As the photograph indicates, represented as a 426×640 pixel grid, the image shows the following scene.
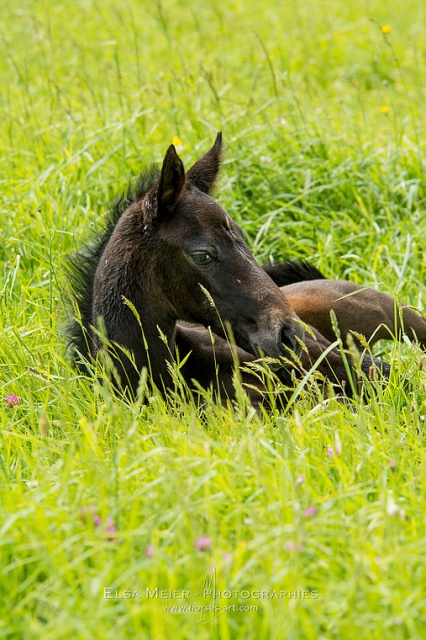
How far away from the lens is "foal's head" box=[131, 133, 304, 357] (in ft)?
12.3

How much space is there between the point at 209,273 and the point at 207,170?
711 millimetres

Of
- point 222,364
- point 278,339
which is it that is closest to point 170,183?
point 278,339

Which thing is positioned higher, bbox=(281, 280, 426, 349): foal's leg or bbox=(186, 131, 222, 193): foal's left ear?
bbox=(186, 131, 222, 193): foal's left ear

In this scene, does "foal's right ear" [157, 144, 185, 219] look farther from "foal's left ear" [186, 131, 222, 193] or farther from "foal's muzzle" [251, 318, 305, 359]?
"foal's muzzle" [251, 318, 305, 359]

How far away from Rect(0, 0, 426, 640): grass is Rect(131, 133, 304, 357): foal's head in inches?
14.2

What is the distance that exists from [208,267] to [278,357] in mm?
504

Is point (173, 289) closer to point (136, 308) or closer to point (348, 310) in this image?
point (136, 308)

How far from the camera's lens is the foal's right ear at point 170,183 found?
3.75 metres

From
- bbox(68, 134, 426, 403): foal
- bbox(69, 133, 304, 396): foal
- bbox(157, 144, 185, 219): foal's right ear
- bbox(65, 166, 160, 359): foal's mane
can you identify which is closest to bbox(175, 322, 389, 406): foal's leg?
bbox(68, 134, 426, 403): foal

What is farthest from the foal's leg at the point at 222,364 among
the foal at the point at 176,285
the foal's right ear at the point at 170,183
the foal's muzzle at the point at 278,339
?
the foal's right ear at the point at 170,183

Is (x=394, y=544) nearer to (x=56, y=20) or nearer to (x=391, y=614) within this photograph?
(x=391, y=614)

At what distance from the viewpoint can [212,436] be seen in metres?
3.38

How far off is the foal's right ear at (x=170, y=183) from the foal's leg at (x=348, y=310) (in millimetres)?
1206

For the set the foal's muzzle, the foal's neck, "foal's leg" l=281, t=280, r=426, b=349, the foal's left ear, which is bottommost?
"foal's leg" l=281, t=280, r=426, b=349
